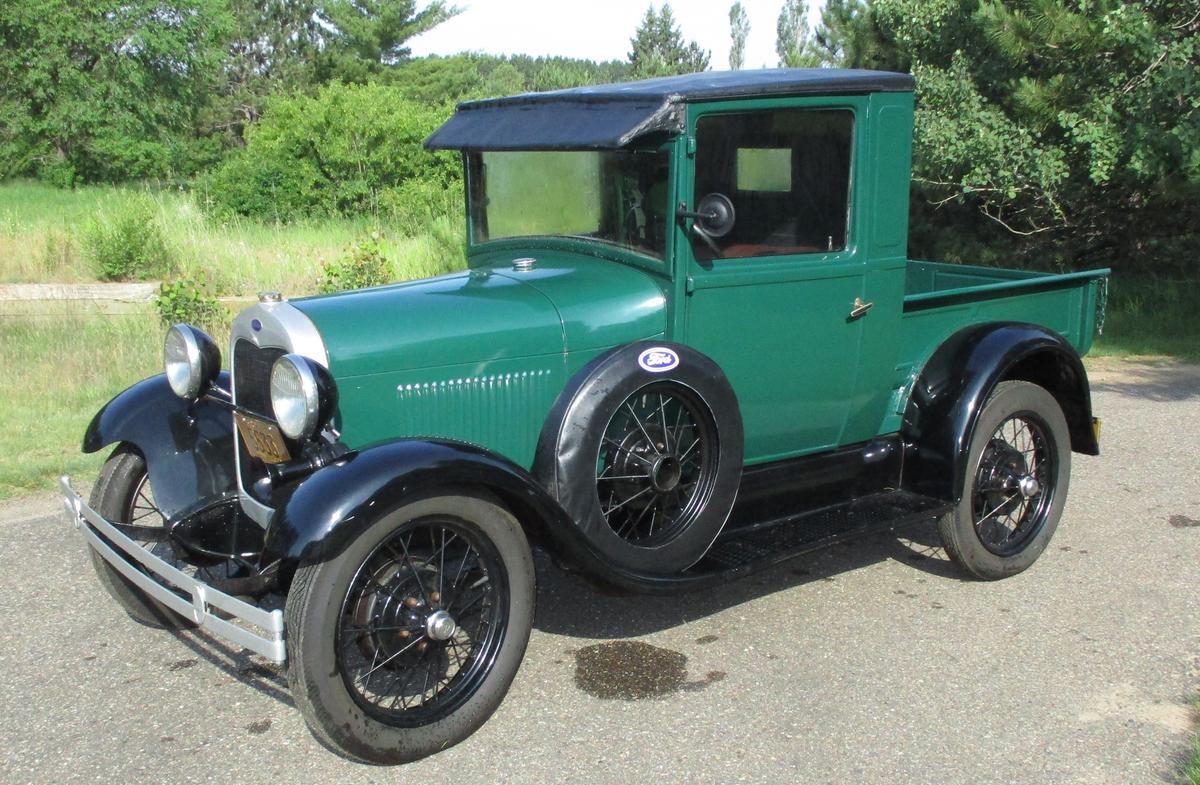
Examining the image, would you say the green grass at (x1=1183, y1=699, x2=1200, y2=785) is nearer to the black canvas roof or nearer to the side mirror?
the side mirror

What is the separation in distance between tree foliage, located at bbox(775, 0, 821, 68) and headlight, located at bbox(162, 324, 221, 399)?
9737 mm

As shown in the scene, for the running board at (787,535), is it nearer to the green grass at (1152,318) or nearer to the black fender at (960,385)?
the black fender at (960,385)

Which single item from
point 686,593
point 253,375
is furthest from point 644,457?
point 253,375

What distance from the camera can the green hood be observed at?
3.42m

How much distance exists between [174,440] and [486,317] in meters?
1.26

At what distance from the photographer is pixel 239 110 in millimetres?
43438

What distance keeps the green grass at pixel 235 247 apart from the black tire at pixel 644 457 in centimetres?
749

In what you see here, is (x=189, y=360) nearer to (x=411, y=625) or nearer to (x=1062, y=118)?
(x=411, y=625)

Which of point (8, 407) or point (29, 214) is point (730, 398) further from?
point (29, 214)

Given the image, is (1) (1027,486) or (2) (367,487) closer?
(2) (367,487)

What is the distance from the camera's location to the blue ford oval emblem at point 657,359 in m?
3.50

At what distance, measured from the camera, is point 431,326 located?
11.5 ft

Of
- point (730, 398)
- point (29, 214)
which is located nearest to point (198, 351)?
point (730, 398)

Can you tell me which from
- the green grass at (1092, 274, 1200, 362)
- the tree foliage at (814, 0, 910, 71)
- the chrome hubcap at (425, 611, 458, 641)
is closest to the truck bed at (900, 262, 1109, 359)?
the chrome hubcap at (425, 611, 458, 641)
